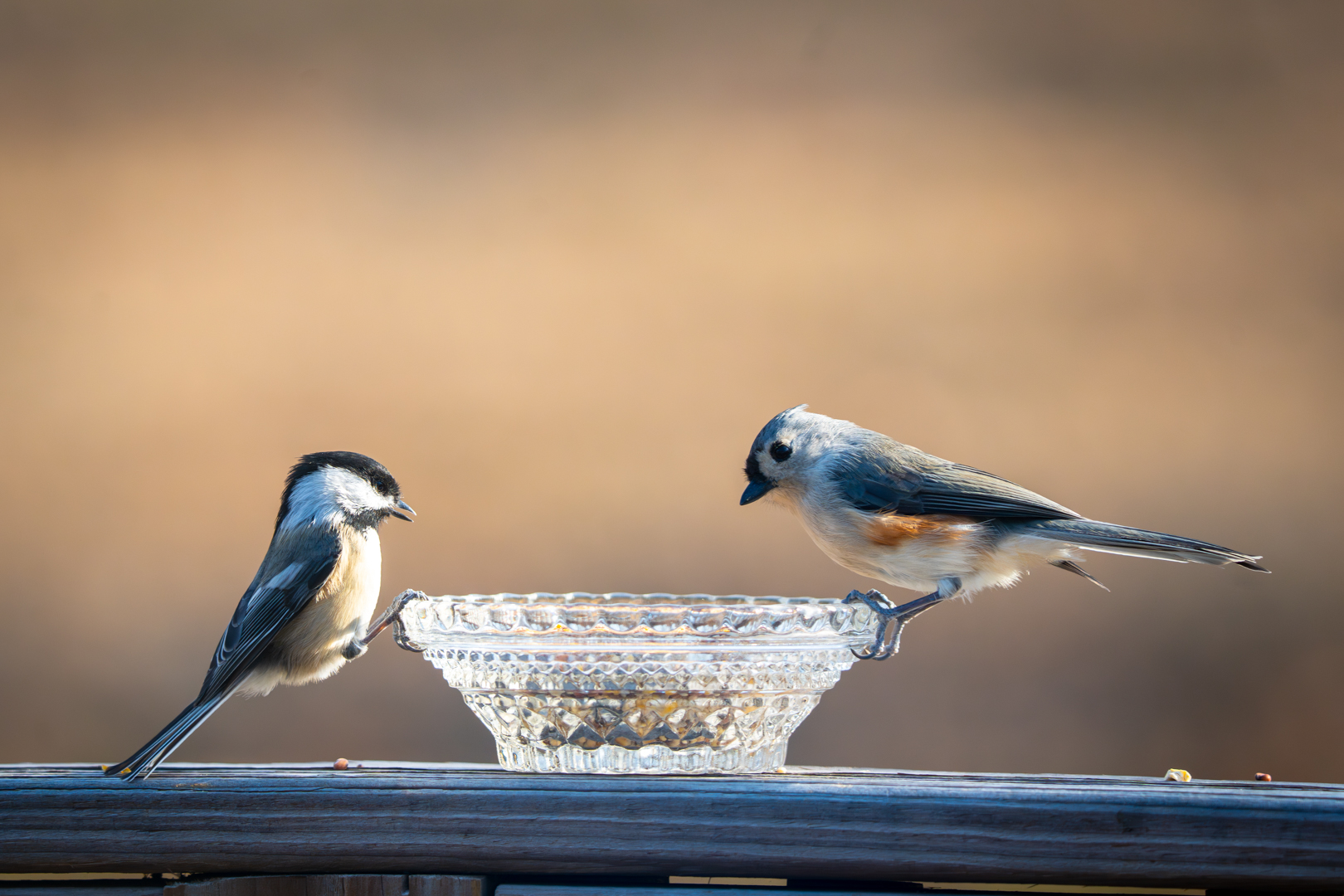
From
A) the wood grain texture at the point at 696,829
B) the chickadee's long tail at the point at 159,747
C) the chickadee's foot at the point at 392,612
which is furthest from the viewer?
the chickadee's foot at the point at 392,612

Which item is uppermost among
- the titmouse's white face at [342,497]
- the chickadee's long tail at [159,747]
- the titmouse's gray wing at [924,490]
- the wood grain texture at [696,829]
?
the titmouse's gray wing at [924,490]

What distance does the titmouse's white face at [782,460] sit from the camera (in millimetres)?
1617

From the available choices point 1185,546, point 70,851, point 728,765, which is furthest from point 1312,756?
point 70,851

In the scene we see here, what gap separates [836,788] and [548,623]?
0.31 m

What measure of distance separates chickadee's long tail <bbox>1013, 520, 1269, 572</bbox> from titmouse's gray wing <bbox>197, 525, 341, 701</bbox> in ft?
3.35

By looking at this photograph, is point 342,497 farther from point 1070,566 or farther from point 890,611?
point 1070,566

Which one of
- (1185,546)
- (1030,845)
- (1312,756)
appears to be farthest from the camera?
(1312,756)

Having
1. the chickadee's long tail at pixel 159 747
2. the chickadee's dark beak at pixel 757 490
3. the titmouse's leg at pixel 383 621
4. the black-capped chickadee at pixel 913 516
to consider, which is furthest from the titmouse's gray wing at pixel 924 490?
the chickadee's long tail at pixel 159 747

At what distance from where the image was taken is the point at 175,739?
1.00 m

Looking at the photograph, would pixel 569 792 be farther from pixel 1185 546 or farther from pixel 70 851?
pixel 1185 546

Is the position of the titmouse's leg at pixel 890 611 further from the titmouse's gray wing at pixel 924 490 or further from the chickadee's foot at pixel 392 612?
the chickadee's foot at pixel 392 612

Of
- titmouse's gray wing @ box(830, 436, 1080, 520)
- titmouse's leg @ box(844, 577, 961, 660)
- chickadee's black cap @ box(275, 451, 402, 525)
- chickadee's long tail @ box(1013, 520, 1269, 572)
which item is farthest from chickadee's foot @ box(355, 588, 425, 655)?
chickadee's long tail @ box(1013, 520, 1269, 572)

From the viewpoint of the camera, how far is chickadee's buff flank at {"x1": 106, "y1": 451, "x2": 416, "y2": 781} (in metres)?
1.31

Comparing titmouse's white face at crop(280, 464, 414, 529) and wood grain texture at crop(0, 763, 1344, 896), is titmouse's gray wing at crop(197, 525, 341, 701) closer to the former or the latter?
titmouse's white face at crop(280, 464, 414, 529)
